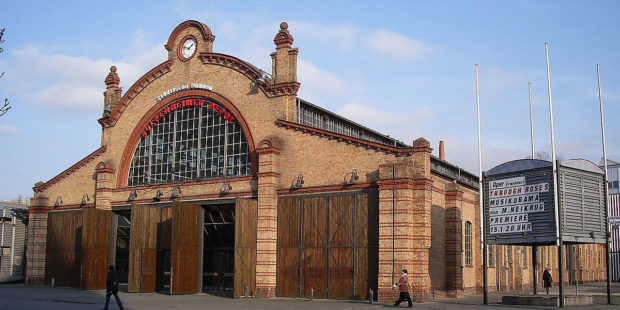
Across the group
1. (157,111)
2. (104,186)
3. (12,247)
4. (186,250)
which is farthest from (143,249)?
(12,247)

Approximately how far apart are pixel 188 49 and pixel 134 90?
16.2 feet

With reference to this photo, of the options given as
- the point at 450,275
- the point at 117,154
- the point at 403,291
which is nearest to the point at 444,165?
the point at 450,275

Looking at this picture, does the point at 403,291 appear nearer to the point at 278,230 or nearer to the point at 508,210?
the point at 508,210

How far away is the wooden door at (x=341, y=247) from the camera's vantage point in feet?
95.9

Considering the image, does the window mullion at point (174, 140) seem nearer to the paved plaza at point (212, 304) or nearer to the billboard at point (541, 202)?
the paved plaza at point (212, 304)

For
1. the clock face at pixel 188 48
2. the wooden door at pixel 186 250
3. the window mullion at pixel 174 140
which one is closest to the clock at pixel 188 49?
the clock face at pixel 188 48

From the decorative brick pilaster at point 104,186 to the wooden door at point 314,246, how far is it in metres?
14.8

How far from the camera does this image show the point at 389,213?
91.8 ft

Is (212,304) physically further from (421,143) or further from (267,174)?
(421,143)

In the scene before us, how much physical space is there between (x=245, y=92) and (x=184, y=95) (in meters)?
4.90

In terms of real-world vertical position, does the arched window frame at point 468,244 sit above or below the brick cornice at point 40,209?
below

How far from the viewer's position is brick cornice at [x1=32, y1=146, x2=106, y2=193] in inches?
1592

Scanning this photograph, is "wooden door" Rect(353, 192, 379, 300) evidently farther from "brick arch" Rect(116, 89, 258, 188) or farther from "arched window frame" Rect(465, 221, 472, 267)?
"arched window frame" Rect(465, 221, 472, 267)

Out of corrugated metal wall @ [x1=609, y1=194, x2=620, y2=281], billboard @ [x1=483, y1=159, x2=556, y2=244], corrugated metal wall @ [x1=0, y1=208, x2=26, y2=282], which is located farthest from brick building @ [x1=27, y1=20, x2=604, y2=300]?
corrugated metal wall @ [x1=609, y1=194, x2=620, y2=281]
